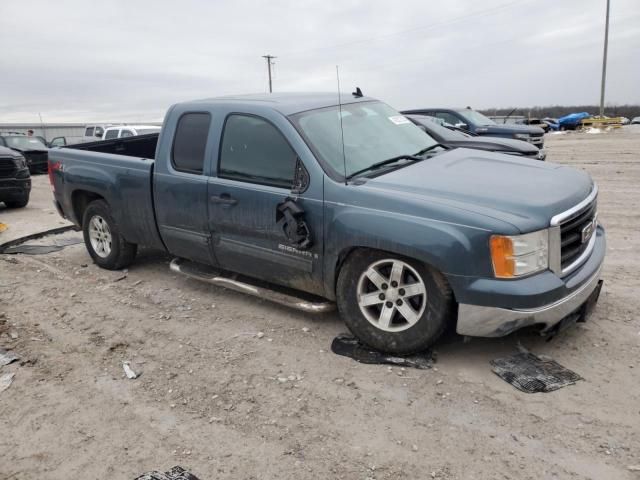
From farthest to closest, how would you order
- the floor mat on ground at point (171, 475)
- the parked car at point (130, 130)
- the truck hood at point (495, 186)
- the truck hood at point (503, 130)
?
the parked car at point (130, 130), the truck hood at point (503, 130), the truck hood at point (495, 186), the floor mat on ground at point (171, 475)

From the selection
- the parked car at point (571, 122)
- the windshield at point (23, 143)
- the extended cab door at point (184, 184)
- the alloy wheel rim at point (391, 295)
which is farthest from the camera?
the parked car at point (571, 122)

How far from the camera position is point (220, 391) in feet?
11.2

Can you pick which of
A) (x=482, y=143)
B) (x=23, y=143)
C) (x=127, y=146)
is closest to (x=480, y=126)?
(x=482, y=143)

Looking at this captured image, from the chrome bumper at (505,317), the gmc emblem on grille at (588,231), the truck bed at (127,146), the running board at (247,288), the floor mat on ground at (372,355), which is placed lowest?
the floor mat on ground at (372,355)

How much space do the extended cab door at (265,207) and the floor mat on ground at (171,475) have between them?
1.72m

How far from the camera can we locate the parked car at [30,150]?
18078mm

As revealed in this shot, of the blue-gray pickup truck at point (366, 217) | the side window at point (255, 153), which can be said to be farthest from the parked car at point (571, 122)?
the side window at point (255, 153)

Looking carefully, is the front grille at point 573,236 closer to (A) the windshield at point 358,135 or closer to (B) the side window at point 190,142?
(A) the windshield at point 358,135

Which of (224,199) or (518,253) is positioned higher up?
(224,199)

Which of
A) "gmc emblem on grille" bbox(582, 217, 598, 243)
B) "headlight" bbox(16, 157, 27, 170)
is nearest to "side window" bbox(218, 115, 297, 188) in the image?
"gmc emblem on grille" bbox(582, 217, 598, 243)

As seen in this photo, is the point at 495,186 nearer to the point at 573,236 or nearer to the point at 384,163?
the point at 573,236

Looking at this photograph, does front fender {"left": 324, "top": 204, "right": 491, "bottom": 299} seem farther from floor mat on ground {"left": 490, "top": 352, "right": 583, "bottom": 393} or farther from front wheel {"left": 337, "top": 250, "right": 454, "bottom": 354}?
floor mat on ground {"left": 490, "top": 352, "right": 583, "bottom": 393}

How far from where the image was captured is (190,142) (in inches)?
187

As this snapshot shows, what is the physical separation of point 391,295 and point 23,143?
18736 mm
